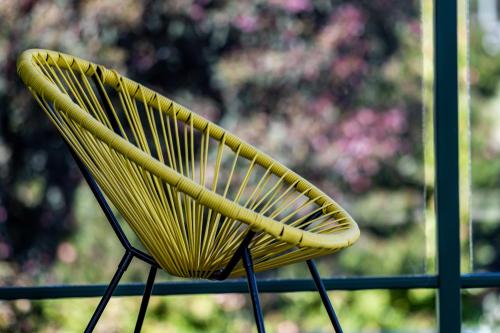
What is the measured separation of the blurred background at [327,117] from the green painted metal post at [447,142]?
189 mm

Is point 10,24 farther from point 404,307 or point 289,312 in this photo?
point 404,307

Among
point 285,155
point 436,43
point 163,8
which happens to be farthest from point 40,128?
point 436,43

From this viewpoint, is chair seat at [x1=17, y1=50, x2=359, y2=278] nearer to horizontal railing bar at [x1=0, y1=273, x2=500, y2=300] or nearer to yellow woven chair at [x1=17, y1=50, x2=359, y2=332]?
yellow woven chair at [x1=17, y1=50, x2=359, y2=332]

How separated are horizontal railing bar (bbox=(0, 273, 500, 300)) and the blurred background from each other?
132 millimetres

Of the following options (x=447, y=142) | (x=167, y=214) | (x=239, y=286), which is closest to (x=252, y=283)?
(x=167, y=214)

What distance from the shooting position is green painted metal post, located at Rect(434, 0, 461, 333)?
2.15m

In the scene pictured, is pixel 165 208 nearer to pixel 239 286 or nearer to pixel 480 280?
pixel 239 286

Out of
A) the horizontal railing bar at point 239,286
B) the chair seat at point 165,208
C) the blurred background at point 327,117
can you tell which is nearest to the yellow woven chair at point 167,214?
the chair seat at point 165,208

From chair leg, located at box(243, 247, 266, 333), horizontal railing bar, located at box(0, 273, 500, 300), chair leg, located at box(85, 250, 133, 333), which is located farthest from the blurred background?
chair leg, located at box(243, 247, 266, 333)

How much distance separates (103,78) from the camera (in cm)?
180

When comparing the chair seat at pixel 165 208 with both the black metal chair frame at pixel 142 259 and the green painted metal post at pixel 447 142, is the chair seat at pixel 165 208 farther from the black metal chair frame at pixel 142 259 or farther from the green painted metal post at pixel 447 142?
Answer: the green painted metal post at pixel 447 142

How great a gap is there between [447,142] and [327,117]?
15.3 inches

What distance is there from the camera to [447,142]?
2.15 metres

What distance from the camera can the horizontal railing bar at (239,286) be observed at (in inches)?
82.3
